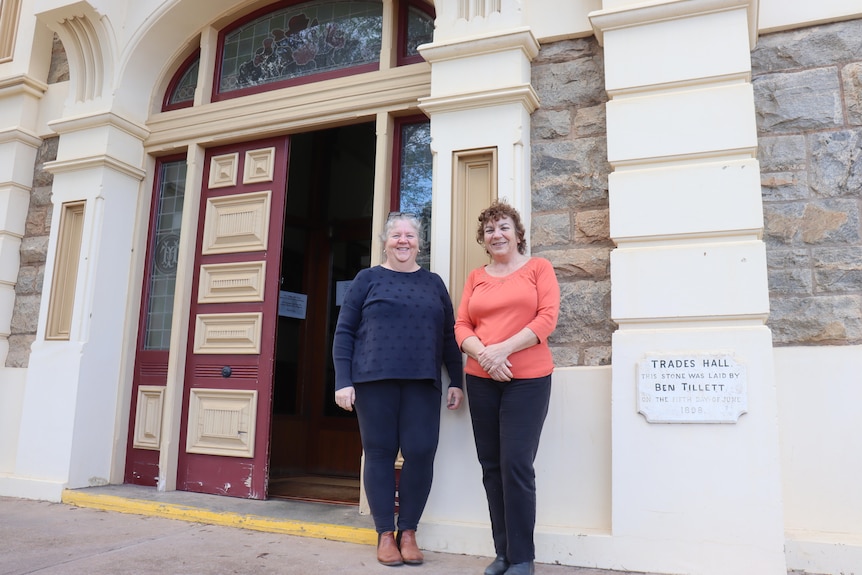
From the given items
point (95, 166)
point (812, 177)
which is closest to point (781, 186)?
point (812, 177)

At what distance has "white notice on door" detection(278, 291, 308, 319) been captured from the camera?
22.4ft

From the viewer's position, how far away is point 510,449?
3.19m

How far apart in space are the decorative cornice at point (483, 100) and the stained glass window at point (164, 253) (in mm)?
2448

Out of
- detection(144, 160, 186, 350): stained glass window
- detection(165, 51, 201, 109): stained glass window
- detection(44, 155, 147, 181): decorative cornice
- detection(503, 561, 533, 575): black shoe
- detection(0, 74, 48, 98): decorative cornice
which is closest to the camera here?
detection(503, 561, 533, 575): black shoe

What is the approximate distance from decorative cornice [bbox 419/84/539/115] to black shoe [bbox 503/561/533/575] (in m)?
2.49

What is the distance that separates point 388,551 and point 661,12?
3144 mm

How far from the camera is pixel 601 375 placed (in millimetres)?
3664

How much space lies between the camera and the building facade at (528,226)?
3.36 m

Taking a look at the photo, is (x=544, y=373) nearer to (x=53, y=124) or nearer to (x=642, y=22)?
(x=642, y=22)

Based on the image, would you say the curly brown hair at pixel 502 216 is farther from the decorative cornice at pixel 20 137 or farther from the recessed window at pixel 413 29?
the decorative cornice at pixel 20 137

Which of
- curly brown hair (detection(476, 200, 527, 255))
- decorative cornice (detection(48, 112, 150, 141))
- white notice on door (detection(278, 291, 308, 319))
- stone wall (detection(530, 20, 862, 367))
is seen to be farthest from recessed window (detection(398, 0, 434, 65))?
white notice on door (detection(278, 291, 308, 319))

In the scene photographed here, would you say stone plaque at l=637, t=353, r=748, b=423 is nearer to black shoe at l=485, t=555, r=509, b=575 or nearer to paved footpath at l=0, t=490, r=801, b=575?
paved footpath at l=0, t=490, r=801, b=575

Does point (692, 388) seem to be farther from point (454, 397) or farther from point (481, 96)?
point (481, 96)

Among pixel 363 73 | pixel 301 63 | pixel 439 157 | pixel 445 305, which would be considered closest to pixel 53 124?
pixel 301 63
